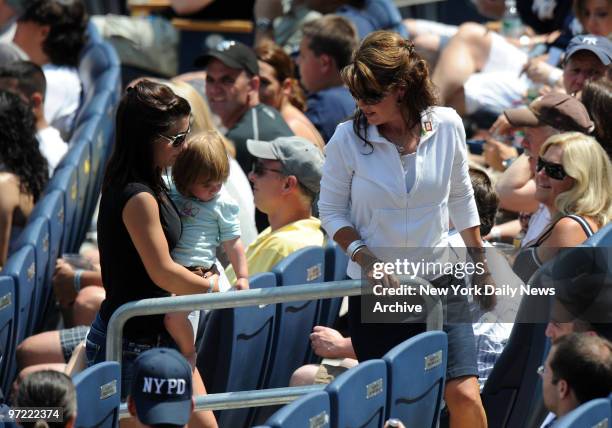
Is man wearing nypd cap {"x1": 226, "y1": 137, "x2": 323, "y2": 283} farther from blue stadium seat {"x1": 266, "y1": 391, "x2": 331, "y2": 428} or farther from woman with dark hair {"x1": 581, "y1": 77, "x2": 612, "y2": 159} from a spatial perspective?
blue stadium seat {"x1": 266, "y1": 391, "x2": 331, "y2": 428}

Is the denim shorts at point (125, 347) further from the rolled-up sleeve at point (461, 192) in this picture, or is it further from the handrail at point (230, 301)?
the rolled-up sleeve at point (461, 192)

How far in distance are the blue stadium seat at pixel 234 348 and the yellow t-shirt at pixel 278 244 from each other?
0.42 m

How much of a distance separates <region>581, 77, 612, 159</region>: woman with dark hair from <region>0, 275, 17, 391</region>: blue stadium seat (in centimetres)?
244

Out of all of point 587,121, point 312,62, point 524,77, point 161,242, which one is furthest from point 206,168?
point 524,77

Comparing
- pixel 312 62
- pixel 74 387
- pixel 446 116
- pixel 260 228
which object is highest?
pixel 446 116

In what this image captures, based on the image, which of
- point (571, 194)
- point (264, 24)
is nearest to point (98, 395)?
point (571, 194)

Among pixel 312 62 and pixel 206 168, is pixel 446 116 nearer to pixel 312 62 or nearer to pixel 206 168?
pixel 206 168

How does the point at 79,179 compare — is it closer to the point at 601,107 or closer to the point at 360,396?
the point at 601,107

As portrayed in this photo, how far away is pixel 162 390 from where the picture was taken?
300 cm

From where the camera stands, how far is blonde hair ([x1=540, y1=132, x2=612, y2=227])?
4402mm

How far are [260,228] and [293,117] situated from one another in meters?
0.68

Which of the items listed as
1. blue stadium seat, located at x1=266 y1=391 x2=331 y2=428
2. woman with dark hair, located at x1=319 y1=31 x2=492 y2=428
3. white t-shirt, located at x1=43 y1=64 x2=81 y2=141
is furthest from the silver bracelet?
white t-shirt, located at x1=43 y1=64 x2=81 y2=141

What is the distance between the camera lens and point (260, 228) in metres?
6.23

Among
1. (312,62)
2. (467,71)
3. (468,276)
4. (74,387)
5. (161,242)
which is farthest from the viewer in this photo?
(467,71)
